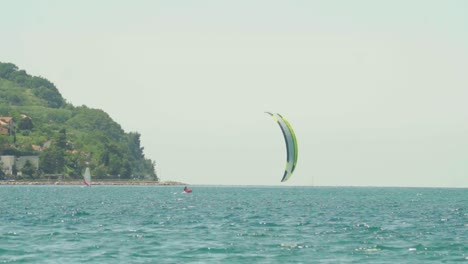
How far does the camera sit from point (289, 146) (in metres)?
87.3

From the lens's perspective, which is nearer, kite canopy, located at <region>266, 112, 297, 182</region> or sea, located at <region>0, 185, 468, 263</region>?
sea, located at <region>0, 185, 468, 263</region>

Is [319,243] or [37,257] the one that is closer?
[37,257]

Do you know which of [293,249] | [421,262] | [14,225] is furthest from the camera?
[14,225]

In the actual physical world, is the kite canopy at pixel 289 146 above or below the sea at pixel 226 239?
above

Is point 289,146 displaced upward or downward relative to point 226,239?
upward

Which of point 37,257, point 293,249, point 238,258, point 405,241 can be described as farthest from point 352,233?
point 37,257

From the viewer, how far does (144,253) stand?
53906mm

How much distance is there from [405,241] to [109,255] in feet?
70.1

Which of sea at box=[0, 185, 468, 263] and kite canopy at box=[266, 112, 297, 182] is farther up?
kite canopy at box=[266, 112, 297, 182]

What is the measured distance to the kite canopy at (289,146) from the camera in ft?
282

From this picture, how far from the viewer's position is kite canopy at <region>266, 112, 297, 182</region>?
3388 inches

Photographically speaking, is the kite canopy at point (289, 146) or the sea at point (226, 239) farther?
the kite canopy at point (289, 146)

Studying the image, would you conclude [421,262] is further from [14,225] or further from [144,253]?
[14,225]

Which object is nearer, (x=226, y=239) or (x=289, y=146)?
(x=226, y=239)
